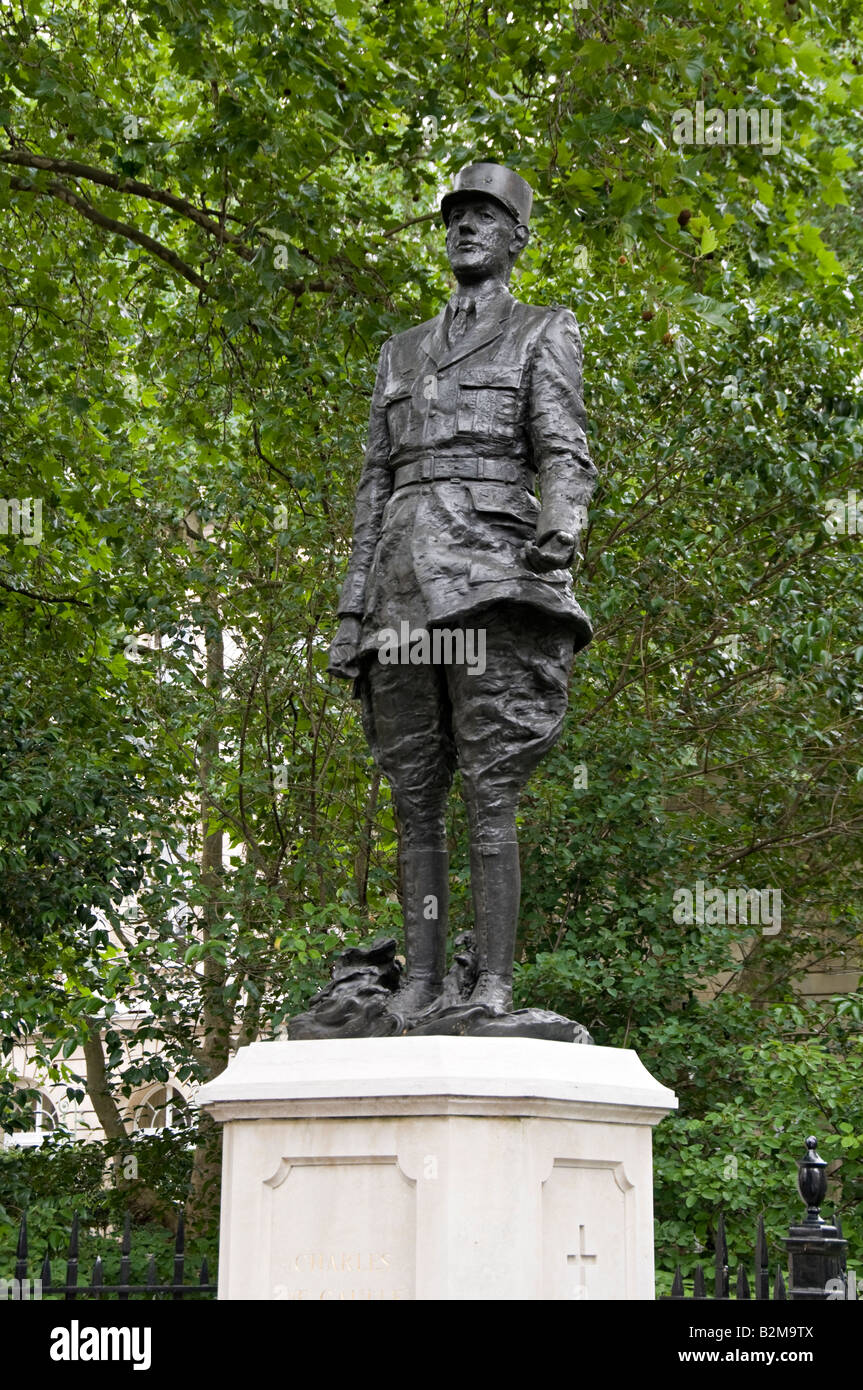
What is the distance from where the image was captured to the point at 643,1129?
16.8 ft

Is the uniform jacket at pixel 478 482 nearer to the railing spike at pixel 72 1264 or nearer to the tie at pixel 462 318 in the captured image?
the tie at pixel 462 318

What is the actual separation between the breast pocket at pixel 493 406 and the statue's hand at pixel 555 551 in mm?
516

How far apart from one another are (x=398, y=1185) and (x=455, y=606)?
1.80m

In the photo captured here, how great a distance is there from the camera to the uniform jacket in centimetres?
527

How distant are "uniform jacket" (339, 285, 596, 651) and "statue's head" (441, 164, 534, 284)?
→ 128 millimetres

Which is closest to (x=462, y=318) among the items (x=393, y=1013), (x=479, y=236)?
(x=479, y=236)

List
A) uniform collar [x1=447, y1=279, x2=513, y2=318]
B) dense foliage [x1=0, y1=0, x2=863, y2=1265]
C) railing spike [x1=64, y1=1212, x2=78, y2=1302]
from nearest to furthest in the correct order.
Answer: railing spike [x1=64, y1=1212, x2=78, y2=1302], uniform collar [x1=447, y1=279, x2=513, y2=318], dense foliage [x1=0, y1=0, x2=863, y2=1265]

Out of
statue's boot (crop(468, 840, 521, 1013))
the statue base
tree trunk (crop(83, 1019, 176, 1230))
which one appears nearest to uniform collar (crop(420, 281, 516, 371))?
statue's boot (crop(468, 840, 521, 1013))

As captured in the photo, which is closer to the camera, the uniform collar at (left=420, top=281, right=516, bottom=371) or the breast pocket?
the breast pocket

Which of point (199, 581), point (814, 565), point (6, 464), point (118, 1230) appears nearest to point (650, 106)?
point (814, 565)

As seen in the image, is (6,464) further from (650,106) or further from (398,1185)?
(398,1185)

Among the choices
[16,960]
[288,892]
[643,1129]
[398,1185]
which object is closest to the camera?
[398,1185]

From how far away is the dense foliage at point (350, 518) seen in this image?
905 centimetres

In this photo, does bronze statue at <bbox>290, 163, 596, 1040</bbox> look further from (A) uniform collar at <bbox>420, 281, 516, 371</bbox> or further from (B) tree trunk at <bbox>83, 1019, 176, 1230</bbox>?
(B) tree trunk at <bbox>83, 1019, 176, 1230</bbox>
